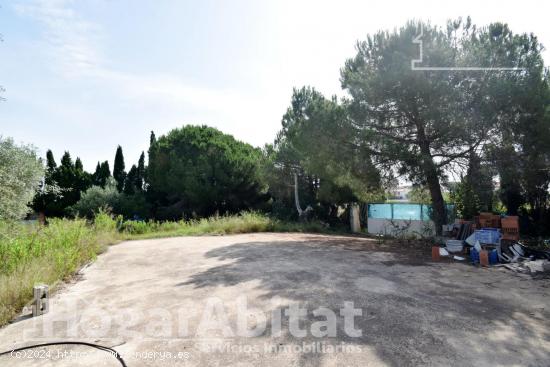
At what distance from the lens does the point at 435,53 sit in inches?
336

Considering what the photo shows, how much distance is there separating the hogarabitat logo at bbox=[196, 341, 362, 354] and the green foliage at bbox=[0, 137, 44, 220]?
20.6 feet

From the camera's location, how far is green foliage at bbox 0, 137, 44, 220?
6.86 m

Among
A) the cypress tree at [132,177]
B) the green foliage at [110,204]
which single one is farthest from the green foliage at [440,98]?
the cypress tree at [132,177]

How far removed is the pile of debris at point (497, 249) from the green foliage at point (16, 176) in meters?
9.65

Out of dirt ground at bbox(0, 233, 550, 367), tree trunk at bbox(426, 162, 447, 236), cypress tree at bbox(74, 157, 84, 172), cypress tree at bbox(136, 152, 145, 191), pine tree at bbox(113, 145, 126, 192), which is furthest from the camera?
pine tree at bbox(113, 145, 126, 192)

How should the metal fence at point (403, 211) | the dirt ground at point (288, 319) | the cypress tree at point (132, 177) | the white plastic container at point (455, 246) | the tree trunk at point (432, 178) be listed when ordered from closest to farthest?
the dirt ground at point (288, 319)
the white plastic container at point (455, 246)
the tree trunk at point (432, 178)
the metal fence at point (403, 211)
the cypress tree at point (132, 177)

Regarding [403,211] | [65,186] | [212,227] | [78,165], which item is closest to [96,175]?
[78,165]

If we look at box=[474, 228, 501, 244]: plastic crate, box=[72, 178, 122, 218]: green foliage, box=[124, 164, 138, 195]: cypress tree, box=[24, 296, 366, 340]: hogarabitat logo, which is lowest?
box=[24, 296, 366, 340]: hogarabitat logo

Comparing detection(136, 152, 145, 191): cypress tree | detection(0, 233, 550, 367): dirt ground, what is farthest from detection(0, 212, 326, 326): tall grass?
detection(136, 152, 145, 191): cypress tree

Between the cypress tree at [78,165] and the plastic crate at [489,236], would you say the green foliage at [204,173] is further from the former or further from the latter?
the plastic crate at [489,236]

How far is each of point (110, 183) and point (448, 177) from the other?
22.2 m

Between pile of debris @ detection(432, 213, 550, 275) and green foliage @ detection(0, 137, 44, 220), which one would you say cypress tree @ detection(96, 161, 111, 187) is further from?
pile of debris @ detection(432, 213, 550, 275)

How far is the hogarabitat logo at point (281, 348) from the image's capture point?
A: 116 inches

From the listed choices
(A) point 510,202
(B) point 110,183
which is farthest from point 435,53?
(B) point 110,183
